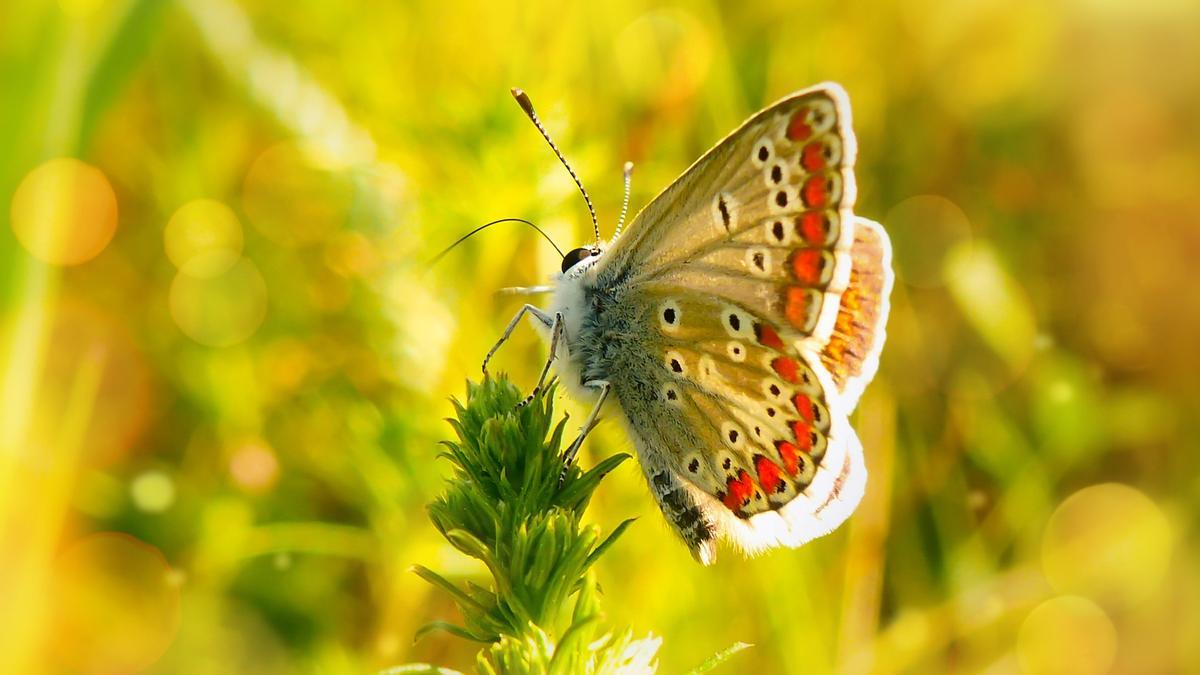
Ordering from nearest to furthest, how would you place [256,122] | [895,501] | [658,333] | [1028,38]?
1. [658,333]
2. [895,501]
3. [256,122]
4. [1028,38]

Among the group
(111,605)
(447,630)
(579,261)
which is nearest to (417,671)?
(447,630)

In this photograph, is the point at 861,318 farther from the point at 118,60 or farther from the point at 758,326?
the point at 118,60

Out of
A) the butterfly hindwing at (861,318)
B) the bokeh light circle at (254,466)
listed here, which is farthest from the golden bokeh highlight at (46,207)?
the butterfly hindwing at (861,318)

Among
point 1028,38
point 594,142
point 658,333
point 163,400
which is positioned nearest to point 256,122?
point 163,400

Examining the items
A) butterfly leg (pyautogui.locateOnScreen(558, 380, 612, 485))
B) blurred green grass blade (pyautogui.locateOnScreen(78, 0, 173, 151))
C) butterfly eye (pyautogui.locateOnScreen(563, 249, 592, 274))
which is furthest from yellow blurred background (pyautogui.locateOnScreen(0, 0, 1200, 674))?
butterfly leg (pyautogui.locateOnScreen(558, 380, 612, 485))

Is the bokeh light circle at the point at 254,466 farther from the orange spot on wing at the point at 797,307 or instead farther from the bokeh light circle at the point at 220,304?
the orange spot on wing at the point at 797,307

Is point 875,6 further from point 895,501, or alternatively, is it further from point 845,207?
point 845,207
